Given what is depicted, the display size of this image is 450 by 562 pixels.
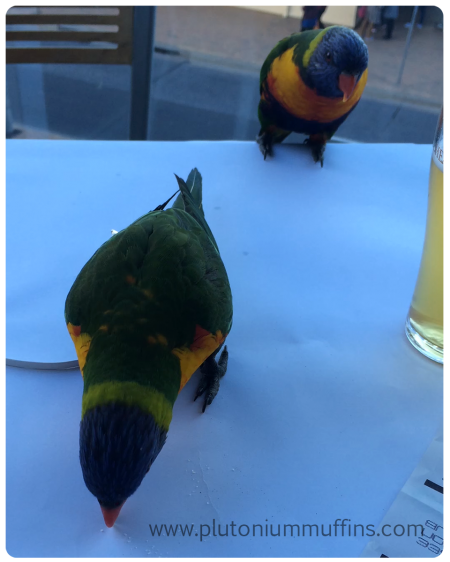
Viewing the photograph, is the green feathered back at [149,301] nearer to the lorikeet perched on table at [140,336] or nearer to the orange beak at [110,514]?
the lorikeet perched on table at [140,336]

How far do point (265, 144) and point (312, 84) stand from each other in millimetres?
197

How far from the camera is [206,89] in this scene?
2.81 meters

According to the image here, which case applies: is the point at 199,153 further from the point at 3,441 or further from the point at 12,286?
the point at 3,441

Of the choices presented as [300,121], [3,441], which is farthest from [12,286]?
[300,121]

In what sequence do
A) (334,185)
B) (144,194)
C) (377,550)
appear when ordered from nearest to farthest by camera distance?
1. (377,550)
2. (144,194)
3. (334,185)

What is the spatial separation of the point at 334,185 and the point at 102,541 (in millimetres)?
952

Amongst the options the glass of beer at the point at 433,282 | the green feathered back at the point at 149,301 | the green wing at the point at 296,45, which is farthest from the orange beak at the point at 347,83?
the green feathered back at the point at 149,301

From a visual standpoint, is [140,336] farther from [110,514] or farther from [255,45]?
[255,45]

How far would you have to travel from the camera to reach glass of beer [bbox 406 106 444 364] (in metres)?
0.69

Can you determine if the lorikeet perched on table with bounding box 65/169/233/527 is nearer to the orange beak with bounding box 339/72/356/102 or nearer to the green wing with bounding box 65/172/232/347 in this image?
the green wing with bounding box 65/172/232/347

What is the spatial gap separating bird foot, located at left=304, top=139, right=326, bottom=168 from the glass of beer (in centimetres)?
61

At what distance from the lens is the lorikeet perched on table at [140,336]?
523 millimetres

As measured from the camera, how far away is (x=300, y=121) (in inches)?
54.1

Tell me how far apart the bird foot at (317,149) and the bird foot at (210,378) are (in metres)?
0.76
